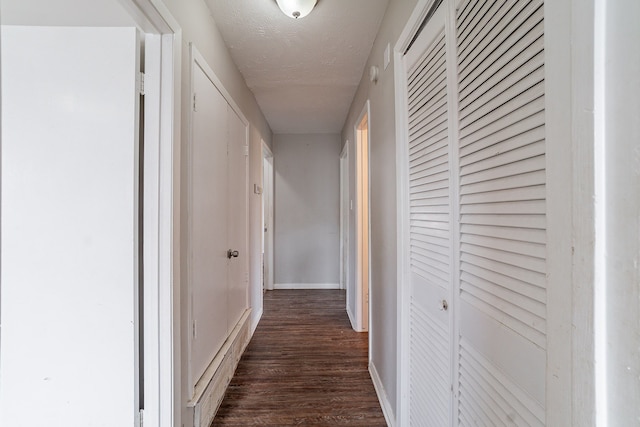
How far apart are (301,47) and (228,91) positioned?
1.99ft

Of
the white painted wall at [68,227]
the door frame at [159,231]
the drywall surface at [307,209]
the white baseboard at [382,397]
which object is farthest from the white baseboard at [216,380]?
the drywall surface at [307,209]

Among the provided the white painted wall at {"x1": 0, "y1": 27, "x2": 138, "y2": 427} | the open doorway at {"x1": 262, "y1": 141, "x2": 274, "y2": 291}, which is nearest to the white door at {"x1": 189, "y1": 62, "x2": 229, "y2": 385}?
the white painted wall at {"x1": 0, "y1": 27, "x2": 138, "y2": 427}

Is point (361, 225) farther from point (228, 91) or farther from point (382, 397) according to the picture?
point (228, 91)

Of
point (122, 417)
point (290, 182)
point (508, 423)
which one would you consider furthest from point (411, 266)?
point (290, 182)

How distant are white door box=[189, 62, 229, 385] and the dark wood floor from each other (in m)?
0.39

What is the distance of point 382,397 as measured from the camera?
5.57ft

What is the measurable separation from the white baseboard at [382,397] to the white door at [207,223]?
3.53ft

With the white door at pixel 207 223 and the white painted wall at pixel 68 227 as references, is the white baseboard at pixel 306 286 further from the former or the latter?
the white painted wall at pixel 68 227

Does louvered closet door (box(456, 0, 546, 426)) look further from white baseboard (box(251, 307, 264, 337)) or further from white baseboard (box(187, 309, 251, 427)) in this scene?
white baseboard (box(251, 307, 264, 337))

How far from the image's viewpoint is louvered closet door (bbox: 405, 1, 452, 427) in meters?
0.98

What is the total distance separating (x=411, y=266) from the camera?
130 cm

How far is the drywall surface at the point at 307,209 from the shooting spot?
13.9 feet

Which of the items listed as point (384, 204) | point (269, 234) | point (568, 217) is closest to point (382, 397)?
point (384, 204)

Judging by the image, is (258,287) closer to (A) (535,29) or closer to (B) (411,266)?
(B) (411,266)
